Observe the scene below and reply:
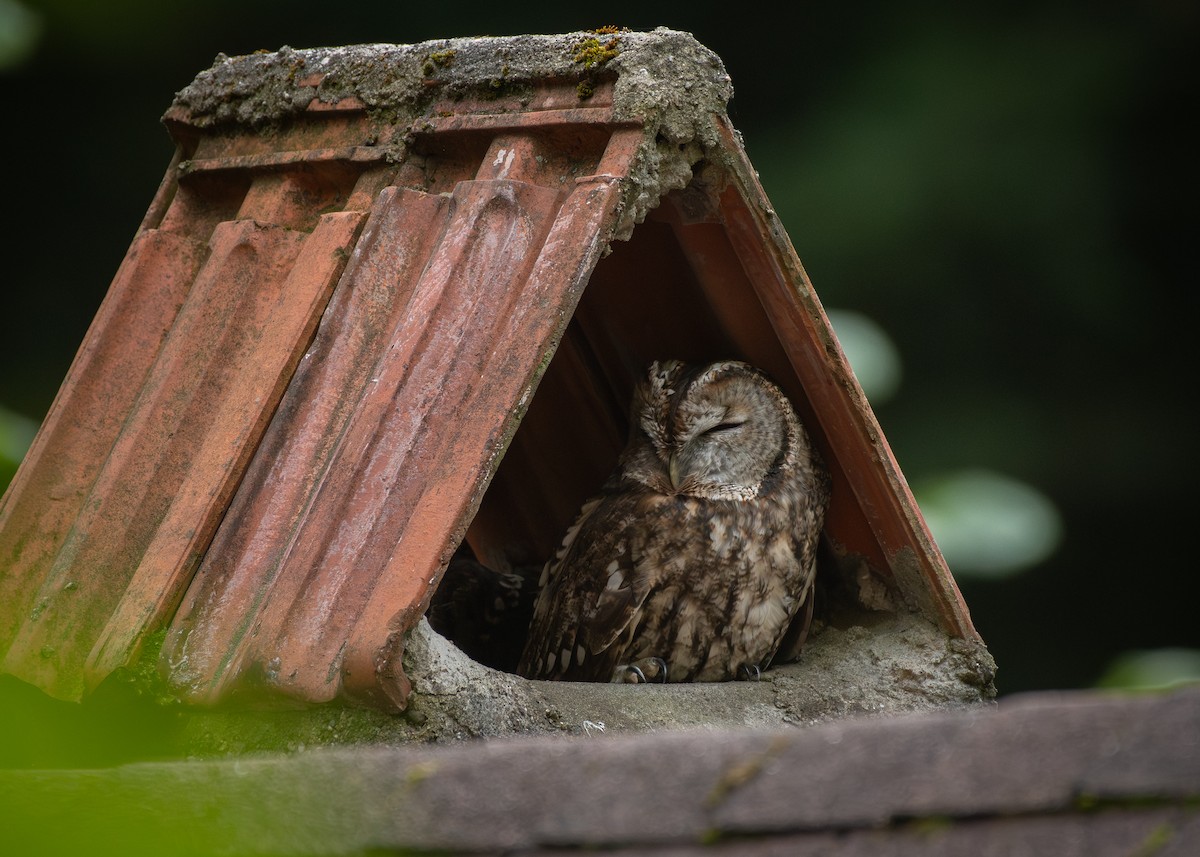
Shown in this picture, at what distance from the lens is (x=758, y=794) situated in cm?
78

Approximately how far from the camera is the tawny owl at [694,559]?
2.35 m

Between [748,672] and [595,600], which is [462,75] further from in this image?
[748,672]

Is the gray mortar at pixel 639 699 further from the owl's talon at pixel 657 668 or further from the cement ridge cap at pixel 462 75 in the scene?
the cement ridge cap at pixel 462 75

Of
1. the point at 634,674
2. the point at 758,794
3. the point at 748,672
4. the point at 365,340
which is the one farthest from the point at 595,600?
the point at 758,794

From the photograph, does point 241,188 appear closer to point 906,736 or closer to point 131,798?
point 131,798

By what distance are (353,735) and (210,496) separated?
0.42 meters

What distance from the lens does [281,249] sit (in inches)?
81.9

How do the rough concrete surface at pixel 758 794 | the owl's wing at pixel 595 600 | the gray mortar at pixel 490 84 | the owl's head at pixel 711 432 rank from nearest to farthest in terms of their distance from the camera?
1. the rough concrete surface at pixel 758 794
2. the gray mortar at pixel 490 84
3. the owl's wing at pixel 595 600
4. the owl's head at pixel 711 432

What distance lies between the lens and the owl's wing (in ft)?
7.60

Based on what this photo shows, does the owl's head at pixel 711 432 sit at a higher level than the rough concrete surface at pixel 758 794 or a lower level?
lower

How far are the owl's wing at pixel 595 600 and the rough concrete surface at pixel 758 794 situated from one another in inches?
58.4

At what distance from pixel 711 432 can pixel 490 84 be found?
33.7 inches

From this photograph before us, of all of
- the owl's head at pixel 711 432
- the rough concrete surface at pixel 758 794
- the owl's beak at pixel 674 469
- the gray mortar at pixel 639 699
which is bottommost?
the gray mortar at pixel 639 699

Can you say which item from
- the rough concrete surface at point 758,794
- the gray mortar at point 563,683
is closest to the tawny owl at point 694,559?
the gray mortar at point 563,683
